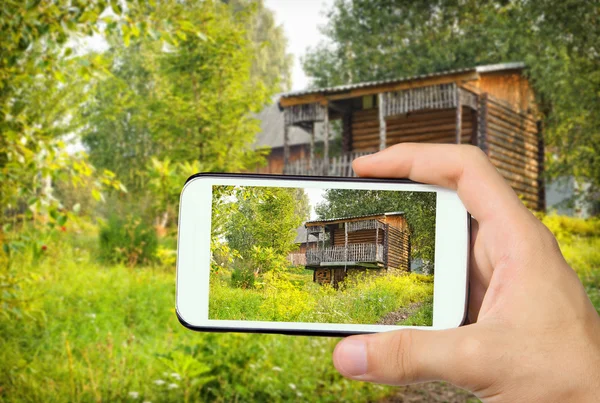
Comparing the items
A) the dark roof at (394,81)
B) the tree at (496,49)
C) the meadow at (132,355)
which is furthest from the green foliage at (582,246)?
the dark roof at (394,81)

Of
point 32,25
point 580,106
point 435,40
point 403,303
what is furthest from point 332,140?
point 403,303

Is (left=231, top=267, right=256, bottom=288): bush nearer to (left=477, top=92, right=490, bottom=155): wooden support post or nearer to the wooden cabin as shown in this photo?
the wooden cabin

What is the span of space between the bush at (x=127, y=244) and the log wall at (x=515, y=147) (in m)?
7.11

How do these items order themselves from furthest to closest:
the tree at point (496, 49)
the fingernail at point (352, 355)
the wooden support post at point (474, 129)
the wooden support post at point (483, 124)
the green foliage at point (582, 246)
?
the wooden support post at point (474, 129), the wooden support post at point (483, 124), the tree at point (496, 49), the green foliage at point (582, 246), the fingernail at point (352, 355)

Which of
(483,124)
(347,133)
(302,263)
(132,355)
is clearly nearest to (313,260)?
(302,263)

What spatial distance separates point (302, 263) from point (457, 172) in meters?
0.37

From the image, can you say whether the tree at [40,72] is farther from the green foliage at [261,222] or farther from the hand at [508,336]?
the hand at [508,336]

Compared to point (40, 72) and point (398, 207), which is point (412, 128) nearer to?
point (40, 72)

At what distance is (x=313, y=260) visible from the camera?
3.83 ft

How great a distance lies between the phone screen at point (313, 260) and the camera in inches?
44.9

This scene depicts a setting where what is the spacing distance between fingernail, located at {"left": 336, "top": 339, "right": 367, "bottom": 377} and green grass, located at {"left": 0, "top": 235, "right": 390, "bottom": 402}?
2152 mm

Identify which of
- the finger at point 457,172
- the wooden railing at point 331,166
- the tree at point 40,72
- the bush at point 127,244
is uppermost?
the wooden railing at point 331,166

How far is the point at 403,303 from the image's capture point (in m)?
1.15

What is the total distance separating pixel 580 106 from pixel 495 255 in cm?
1122
